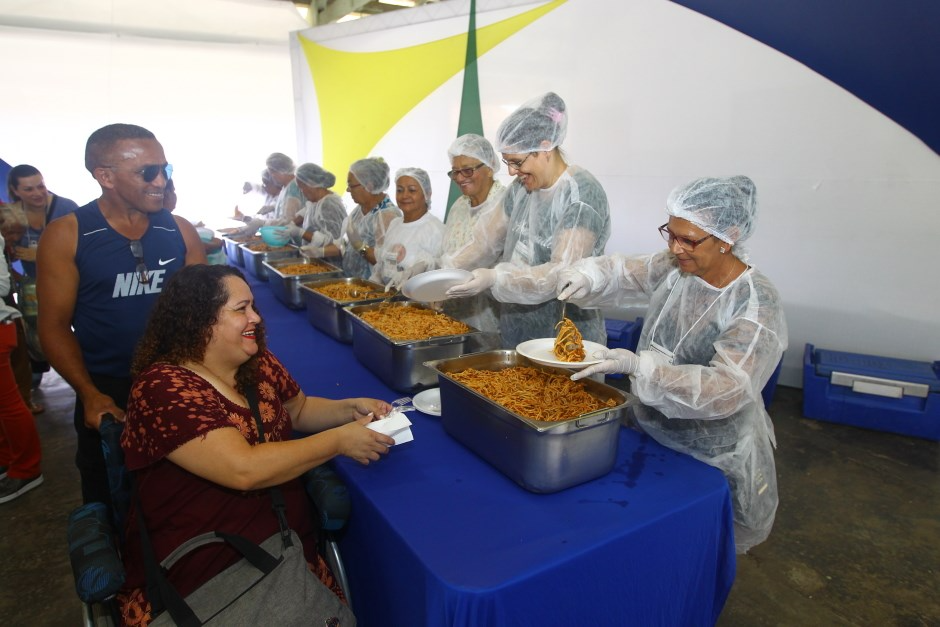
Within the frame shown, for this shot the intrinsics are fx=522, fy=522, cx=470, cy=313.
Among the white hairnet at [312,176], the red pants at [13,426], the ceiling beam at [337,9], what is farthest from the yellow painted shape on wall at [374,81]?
the red pants at [13,426]

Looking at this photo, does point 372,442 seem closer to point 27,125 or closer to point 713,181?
point 713,181

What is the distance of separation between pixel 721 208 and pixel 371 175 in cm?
305

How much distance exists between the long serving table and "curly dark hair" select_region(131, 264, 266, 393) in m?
0.57

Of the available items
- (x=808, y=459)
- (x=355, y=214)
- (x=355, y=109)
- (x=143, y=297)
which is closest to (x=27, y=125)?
(x=355, y=109)

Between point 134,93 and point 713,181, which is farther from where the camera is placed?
point 134,93

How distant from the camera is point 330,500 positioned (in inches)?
57.4

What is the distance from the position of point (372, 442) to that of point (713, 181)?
4.29 feet

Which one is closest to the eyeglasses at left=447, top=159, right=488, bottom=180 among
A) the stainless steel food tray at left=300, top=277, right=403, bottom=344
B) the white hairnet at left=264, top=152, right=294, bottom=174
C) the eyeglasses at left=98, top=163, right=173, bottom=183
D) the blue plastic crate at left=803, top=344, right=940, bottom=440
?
the stainless steel food tray at left=300, top=277, right=403, bottom=344

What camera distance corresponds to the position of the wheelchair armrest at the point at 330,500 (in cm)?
145

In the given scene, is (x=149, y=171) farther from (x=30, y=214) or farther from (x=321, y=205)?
(x=321, y=205)

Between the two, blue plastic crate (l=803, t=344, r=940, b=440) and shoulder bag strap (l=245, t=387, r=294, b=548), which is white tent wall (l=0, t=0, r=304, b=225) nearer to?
shoulder bag strap (l=245, t=387, r=294, b=548)

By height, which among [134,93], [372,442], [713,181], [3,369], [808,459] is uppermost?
[134,93]

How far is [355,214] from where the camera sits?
4.39m

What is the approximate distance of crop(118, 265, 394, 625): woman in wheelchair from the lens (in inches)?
51.9
